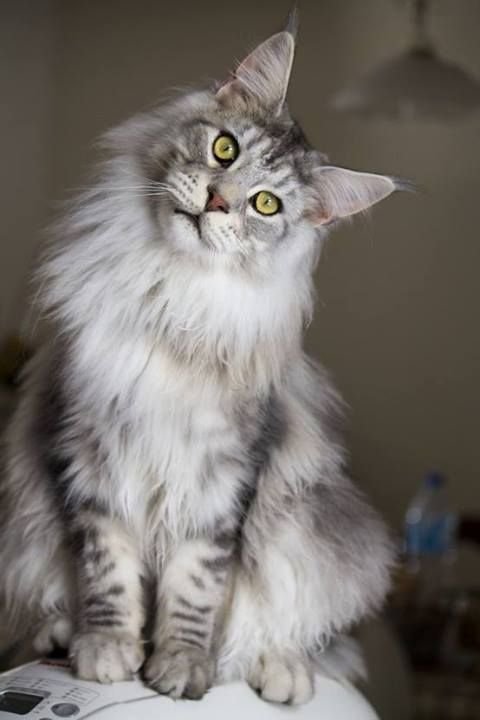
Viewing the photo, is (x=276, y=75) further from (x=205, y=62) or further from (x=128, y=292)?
(x=205, y=62)

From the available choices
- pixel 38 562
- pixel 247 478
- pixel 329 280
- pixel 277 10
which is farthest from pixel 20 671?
pixel 277 10

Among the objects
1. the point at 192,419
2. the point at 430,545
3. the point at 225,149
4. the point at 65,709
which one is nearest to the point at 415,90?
the point at 430,545

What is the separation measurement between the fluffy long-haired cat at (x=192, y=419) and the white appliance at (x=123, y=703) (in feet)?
0.07

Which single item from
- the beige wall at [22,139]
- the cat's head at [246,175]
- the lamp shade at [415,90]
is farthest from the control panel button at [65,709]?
the beige wall at [22,139]

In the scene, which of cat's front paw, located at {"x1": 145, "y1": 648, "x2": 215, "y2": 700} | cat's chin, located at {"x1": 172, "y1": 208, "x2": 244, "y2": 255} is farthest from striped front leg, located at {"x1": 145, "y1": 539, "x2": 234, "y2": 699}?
cat's chin, located at {"x1": 172, "y1": 208, "x2": 244, "y2": 255}

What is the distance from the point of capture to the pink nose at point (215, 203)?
114 centimetres

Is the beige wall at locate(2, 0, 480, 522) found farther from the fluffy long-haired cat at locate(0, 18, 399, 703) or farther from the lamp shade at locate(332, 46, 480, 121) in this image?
the fluffy long-haired cat at locate(0, 18, 399, 703)

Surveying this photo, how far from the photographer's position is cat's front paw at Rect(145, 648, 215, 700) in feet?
3.50

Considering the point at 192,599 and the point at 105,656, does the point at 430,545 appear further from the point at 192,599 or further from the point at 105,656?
the point at 105,656

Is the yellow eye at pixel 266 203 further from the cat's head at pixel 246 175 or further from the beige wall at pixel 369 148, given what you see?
the beige wall at pixel 369 148

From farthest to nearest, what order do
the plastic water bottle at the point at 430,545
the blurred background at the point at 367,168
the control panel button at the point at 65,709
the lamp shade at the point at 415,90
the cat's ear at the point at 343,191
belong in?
the blurred background at the point at 367,168 → the plastic water bottle at the point at 430,545 → the lamp shade at the point at 415,90 → the cat's ear at the point at 343,191 → the control panel button at the point at 65,709

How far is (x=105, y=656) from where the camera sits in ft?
3.56

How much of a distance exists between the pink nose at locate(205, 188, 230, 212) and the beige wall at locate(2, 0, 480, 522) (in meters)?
3.10

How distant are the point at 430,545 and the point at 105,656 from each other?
2.68m
